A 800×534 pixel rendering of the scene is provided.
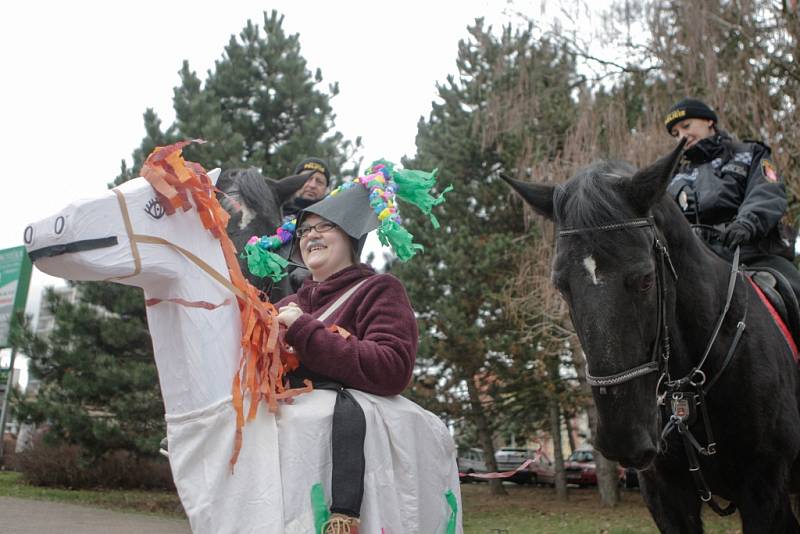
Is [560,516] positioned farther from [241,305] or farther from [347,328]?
[241,305]

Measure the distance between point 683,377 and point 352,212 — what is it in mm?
1812

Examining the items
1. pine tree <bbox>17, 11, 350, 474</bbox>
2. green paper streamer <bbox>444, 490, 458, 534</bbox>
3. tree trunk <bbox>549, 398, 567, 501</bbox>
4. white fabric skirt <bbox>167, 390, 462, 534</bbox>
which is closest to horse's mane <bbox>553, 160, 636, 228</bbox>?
white fabric skirt <bbox>167, 390, 462, 534</bbox>

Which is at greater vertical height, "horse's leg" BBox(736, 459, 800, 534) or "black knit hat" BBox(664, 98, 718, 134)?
"black knit hat" BBox(664, 98, 718, 134)

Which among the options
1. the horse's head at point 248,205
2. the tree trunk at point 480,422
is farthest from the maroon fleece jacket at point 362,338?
the tree trunk at point 480,422

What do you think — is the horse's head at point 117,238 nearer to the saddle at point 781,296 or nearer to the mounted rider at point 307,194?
the mounted rider at point 307,194

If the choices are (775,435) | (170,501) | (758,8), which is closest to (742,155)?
(775,435)

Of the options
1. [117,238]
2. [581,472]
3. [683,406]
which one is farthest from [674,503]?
[581,472]

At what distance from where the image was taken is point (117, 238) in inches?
93.7

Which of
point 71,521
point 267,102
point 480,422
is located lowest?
point 480,422

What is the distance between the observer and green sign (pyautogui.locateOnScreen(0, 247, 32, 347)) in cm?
1700

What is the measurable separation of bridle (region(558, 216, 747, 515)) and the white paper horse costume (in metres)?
1.20

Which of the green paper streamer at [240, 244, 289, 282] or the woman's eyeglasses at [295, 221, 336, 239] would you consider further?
the green paper streamer at [240, 244, 289, 282]

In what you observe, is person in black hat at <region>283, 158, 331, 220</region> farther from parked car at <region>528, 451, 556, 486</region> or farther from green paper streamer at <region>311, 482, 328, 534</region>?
parked car at <region>528, 451, 556, 486</region>

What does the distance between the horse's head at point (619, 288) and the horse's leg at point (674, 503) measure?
1.02 m
